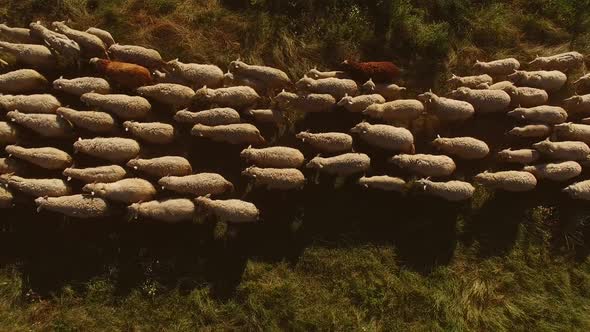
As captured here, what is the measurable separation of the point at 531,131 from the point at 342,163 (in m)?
5.14

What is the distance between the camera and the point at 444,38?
12.1m

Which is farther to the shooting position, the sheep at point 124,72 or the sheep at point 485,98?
the sheep at point 485,98

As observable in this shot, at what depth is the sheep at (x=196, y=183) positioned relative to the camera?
10.7 metres

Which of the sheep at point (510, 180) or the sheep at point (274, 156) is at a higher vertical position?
the sheep at point (274, 156)

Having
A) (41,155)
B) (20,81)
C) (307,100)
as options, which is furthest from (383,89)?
(20,81)

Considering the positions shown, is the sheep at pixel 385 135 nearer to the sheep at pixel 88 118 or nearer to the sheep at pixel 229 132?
the sheep at pixel 229 132

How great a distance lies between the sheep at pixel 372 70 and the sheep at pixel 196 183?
175 inches

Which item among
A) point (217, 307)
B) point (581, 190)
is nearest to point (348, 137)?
point (217, 307)

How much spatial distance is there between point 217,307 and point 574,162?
1004 centimetres

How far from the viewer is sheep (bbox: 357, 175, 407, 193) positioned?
11.0m

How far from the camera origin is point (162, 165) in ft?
35.2

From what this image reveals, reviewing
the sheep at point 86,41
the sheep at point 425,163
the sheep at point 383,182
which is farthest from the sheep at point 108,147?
the sheep at point 425,163

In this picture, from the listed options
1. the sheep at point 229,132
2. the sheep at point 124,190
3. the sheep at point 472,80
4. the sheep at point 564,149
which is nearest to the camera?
the sheep at point 124,190

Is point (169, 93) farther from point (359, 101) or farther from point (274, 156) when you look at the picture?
point (359, 101)
